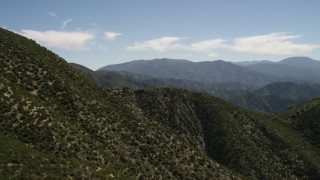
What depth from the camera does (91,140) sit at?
4984 centimetres

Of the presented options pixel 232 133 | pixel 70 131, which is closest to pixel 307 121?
pixel 232 133

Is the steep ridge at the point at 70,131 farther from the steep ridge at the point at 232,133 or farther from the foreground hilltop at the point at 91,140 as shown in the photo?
the steep ridge at the point at 232,133

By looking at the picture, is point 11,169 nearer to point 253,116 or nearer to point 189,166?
point 189,166

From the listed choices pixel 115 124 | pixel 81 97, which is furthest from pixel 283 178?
pixel 81 97

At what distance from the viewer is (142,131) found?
62.1 metres

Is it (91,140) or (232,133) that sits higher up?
(91,140)

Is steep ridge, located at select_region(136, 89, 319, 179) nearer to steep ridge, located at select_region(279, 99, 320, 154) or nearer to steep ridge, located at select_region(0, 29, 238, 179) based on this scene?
steep ridge, located at select_region(279, 99, 320, 154)

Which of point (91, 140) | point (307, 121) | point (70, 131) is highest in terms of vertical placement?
point (70, 131)

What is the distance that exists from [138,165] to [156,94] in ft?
226

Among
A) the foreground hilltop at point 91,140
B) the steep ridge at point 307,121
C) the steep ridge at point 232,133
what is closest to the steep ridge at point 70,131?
the foreground hilltop at point 91,140

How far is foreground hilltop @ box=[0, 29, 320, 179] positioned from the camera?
41.8m

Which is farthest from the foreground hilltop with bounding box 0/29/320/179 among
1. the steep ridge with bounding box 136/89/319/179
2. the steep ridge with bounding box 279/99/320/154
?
the steep ridge with bounding box 279/99/320/154

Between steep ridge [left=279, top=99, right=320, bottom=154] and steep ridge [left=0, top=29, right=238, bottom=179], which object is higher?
→ steep ridge [left=0, top=29, right=238, bottom=179]

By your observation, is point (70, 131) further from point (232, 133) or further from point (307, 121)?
point (307, 121)
